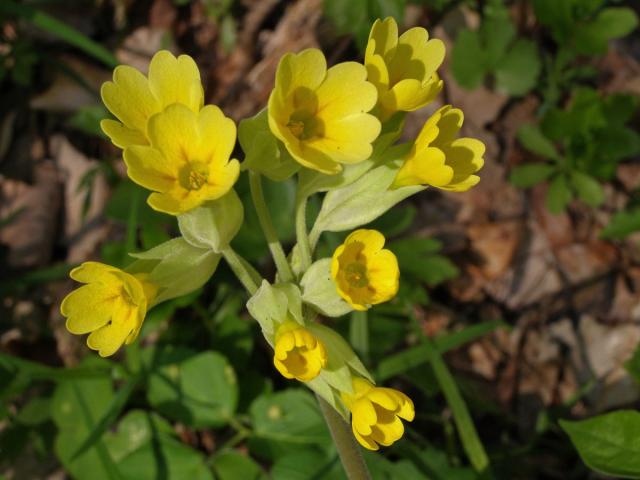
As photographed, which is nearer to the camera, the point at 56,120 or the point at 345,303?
the point at 345,303

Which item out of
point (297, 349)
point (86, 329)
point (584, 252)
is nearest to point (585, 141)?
point (584, 252)

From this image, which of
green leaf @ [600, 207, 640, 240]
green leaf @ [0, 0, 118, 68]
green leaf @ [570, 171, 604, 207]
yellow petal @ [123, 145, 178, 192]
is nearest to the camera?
yellow petal @ [123, 145, 178, 192]

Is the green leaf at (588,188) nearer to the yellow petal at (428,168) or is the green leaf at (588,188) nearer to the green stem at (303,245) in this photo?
the yellow petal at (428,168)

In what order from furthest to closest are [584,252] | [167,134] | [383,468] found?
[584,252], [383,468], [167,134]

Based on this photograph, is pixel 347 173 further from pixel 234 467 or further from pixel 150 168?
pixel 234 467

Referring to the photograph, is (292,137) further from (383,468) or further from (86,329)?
(383,468)

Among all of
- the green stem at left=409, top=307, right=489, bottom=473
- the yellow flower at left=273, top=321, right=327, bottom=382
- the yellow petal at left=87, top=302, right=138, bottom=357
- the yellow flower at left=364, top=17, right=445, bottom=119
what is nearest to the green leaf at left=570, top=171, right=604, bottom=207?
the green stem at left=409, top=307, right=489, bottom=473

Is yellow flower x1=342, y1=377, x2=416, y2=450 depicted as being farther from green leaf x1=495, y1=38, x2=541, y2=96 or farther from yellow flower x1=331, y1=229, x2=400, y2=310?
green leaf x1=495, y1=38, x2=541, y2=96
